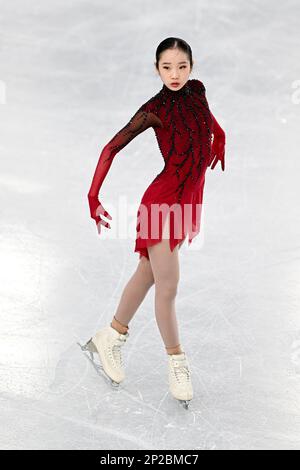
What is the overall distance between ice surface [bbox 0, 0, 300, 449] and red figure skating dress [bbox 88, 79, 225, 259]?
0.68m

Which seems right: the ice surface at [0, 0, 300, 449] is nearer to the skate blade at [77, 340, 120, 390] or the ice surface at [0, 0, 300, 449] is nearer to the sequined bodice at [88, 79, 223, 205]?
the skate blade at [77, 340, 120, 390]

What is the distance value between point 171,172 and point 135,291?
0.54 m

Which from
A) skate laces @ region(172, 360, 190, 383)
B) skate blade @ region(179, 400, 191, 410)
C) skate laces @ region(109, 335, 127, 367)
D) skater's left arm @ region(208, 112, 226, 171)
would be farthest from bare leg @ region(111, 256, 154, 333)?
skater's left arm @ region(208, 112, 226, 171)

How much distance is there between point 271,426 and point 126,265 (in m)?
1.60

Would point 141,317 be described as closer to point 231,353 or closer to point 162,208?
point 231,353

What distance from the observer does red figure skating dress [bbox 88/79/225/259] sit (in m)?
2.99

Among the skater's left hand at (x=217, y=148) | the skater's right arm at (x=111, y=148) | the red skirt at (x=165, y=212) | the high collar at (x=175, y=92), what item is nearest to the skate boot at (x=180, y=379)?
the red skirt at (x=165, y=212)

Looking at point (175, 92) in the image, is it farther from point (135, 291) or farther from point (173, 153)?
point (135, 291)

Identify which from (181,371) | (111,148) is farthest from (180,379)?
(111,148)

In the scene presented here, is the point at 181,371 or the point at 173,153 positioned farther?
the point at 181,371

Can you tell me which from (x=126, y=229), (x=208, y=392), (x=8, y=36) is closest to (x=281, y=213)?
(x=126, y=229)

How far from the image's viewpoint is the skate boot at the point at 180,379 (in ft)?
10.2

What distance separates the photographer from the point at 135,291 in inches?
129

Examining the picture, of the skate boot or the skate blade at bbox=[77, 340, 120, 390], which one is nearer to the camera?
the skate boot
